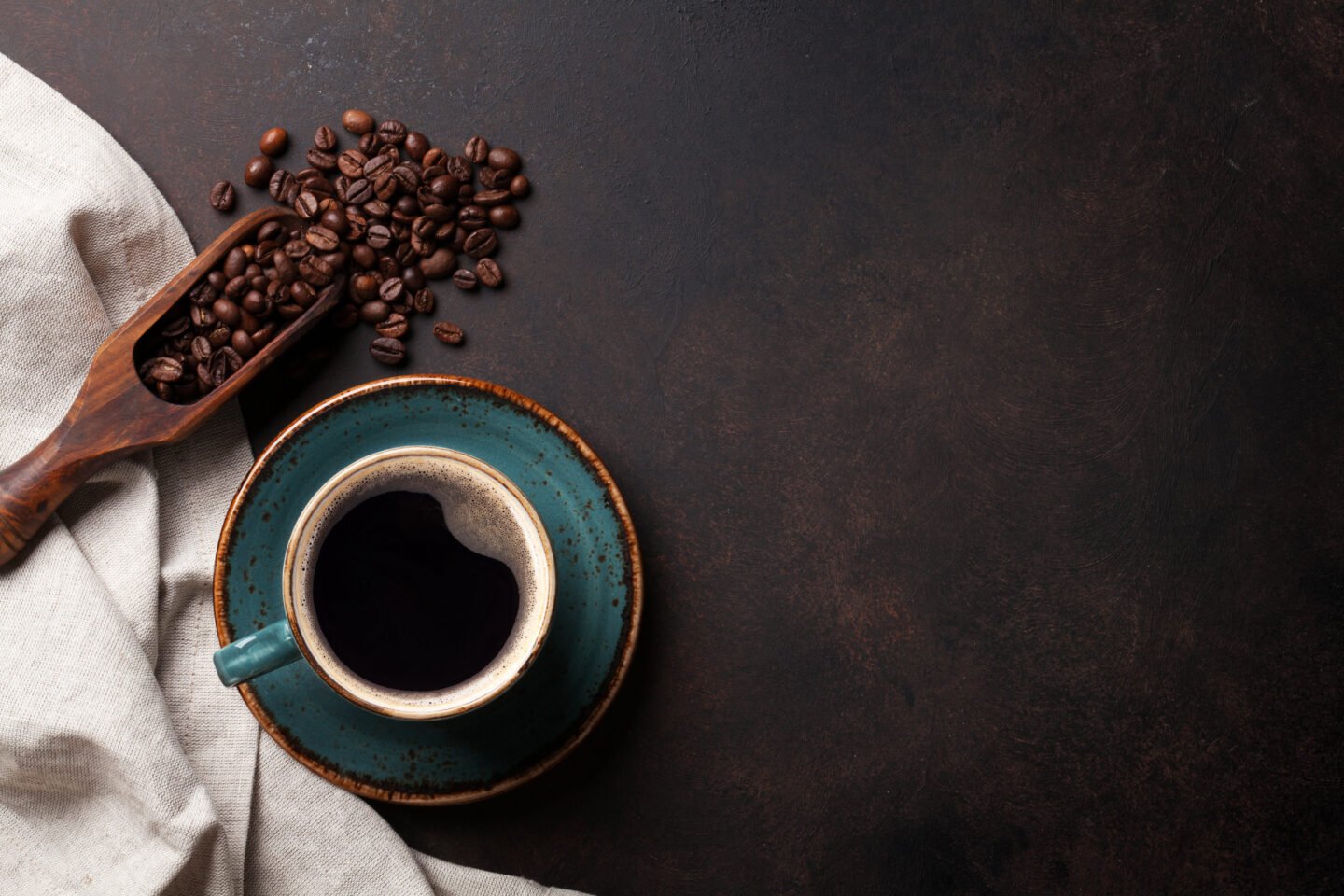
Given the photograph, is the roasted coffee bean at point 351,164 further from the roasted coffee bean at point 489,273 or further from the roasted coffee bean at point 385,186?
the roasted coffee bean at point 489,273

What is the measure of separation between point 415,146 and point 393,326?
0.86 feet

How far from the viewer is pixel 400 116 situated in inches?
56.9

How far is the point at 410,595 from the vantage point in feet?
3.75

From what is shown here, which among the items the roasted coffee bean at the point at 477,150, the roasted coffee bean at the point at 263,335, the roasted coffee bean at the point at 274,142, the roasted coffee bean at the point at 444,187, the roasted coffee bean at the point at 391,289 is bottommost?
the roasted coffee bean at the point at 263,335

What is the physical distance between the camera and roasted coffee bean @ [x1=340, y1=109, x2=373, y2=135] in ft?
4.63

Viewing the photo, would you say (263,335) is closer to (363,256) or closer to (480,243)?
(363,256)

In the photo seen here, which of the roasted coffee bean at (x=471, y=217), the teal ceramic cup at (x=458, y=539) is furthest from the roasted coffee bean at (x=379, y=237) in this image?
the teal ceramic cup at (x=458, y=539)

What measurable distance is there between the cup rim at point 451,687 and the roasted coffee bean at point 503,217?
1.50 ft

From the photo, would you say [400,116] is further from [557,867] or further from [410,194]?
[557,867]

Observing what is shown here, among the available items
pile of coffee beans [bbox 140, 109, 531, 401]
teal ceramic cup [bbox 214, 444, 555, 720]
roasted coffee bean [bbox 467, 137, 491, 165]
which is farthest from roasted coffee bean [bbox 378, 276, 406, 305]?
teal ceramic cup [bbox 214, 444, 555, 720]

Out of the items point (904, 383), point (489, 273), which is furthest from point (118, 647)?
point (904, 383)

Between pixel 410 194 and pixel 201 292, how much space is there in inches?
12.4

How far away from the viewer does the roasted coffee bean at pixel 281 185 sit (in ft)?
4.60

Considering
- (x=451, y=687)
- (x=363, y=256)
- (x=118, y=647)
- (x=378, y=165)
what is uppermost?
(x=378, y=165)
